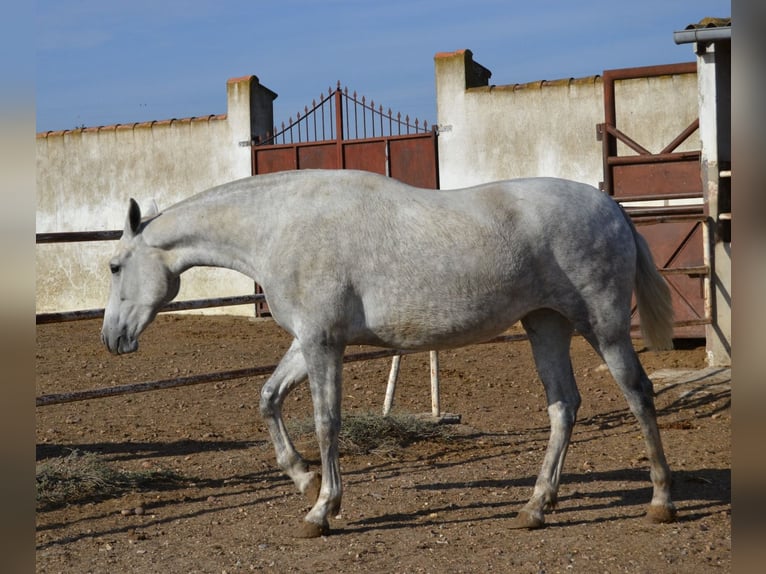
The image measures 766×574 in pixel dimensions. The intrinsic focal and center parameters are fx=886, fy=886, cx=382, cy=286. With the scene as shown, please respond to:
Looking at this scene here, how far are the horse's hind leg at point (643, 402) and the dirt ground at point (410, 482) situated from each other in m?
0.10

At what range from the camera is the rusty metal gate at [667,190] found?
9391mm

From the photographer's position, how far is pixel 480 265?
156 inches

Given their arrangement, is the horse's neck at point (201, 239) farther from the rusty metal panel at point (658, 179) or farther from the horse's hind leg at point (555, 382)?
the rusty metal panel at point (658, 179)

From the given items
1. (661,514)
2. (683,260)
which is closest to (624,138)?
(683,260)

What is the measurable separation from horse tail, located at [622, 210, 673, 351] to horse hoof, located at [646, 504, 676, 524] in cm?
79

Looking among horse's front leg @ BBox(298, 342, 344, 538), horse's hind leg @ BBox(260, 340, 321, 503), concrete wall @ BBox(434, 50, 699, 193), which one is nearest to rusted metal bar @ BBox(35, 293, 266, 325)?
horse's hind leg @ BBox(260, 340, 321, 503)

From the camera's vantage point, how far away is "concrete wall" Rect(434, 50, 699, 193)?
11.3 m

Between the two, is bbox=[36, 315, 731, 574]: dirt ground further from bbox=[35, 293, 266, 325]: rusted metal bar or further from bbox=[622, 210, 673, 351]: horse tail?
bbox=[35, 293, 266, 325]: rusted metal bar

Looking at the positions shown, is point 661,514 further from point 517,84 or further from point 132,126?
point 132,126

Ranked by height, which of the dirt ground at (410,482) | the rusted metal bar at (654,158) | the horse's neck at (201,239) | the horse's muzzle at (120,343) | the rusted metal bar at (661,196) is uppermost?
the rusted metal bar at (654,158)

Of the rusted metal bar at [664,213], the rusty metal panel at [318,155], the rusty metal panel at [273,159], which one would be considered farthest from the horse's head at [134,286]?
the rusty metal panel at [273,159]
